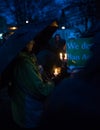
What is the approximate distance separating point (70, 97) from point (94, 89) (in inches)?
5.4

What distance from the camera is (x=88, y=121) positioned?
189 centimetres

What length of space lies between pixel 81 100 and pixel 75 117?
9cm

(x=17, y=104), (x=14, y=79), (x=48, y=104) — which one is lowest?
(x=17, y=104)

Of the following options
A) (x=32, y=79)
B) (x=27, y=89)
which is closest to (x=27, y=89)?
(x=27, y=89)

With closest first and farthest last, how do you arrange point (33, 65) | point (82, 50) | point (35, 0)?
point (33, 65) < point (82, 50) < point (35, 0)

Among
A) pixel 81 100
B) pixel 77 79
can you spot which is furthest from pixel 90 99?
pixel 77 79

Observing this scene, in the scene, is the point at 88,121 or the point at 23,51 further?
the point at 23,51

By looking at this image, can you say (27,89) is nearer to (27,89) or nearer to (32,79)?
(27,89)

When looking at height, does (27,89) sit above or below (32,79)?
below

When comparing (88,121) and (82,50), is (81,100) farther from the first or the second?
(82,50)

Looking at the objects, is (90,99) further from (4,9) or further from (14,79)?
(4,9)

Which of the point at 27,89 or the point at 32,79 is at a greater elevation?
the point at 32,79

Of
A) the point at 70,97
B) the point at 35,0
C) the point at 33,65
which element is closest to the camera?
the point at 70,97

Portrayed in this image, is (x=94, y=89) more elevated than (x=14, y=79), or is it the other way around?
(x=94, y=89)
